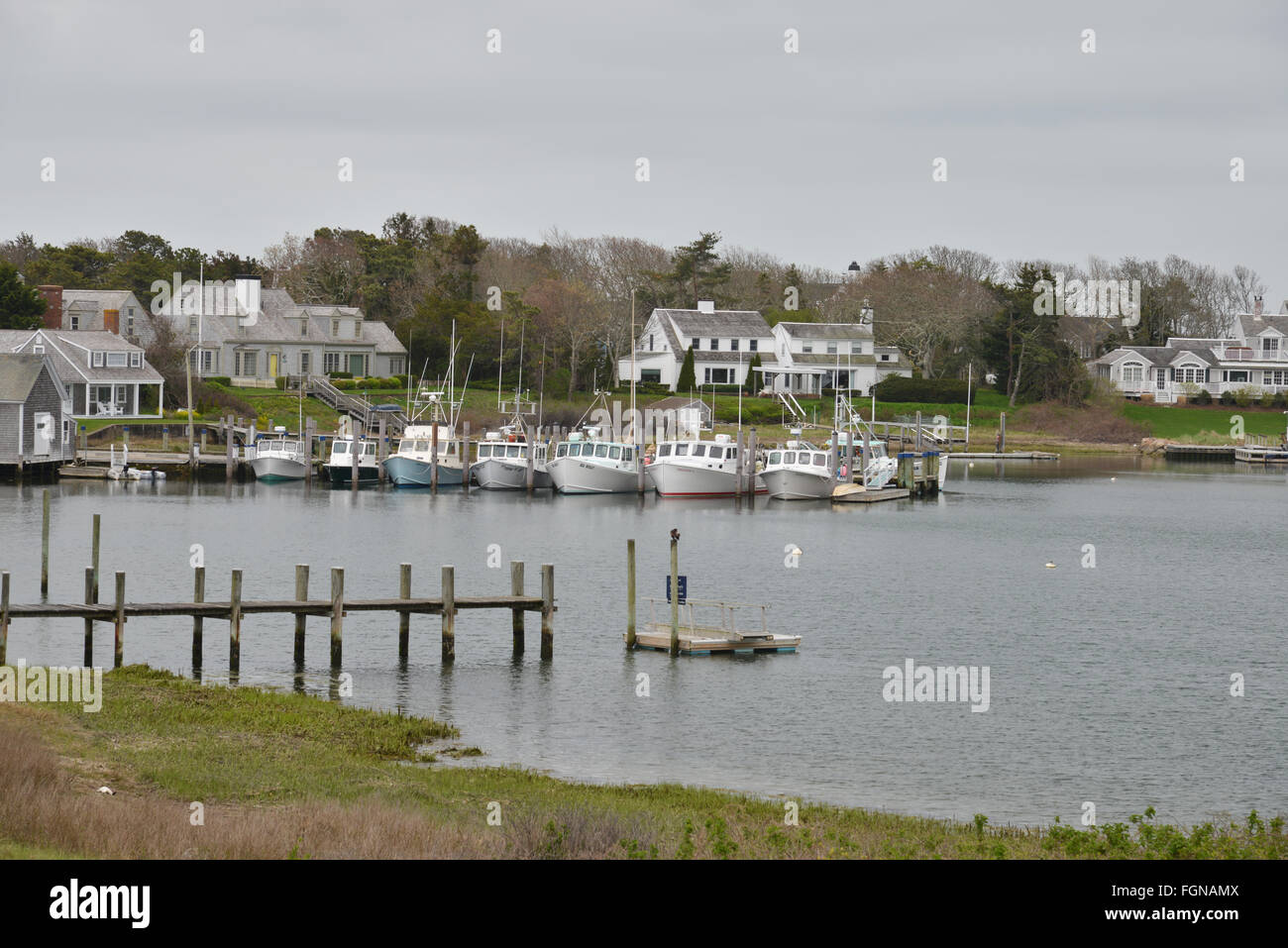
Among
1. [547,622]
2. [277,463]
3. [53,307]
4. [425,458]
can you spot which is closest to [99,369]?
[53,307]

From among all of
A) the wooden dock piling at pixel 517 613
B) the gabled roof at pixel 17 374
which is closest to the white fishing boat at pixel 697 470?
the gabled roof at pixel 17 374

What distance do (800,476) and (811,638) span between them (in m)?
42.1

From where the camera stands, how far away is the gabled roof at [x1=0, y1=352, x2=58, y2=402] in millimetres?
70812

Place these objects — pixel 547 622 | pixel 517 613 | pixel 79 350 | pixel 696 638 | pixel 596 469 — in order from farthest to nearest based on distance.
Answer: pixel 79 350 < pixel 596 469 < pixel 696 638 < pixel 517 613 < pixel 547 622

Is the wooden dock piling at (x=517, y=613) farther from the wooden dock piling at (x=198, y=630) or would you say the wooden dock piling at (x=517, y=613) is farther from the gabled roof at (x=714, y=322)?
the gabled roof at (x=714, y=322)

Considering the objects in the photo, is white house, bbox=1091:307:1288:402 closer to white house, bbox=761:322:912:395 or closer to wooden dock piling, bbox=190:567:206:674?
white house, bbox=761:322:912:395

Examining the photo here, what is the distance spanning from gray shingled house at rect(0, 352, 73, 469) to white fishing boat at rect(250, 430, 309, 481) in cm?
Result: 996

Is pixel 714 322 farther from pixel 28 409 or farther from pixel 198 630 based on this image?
pixel 198 630

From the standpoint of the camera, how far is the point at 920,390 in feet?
382

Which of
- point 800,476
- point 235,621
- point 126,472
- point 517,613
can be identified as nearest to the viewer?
point 235,621

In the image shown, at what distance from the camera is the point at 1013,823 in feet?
70.9

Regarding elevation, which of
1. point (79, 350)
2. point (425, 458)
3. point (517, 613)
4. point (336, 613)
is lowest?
point (517, 613)

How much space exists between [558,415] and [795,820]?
8145 cm
